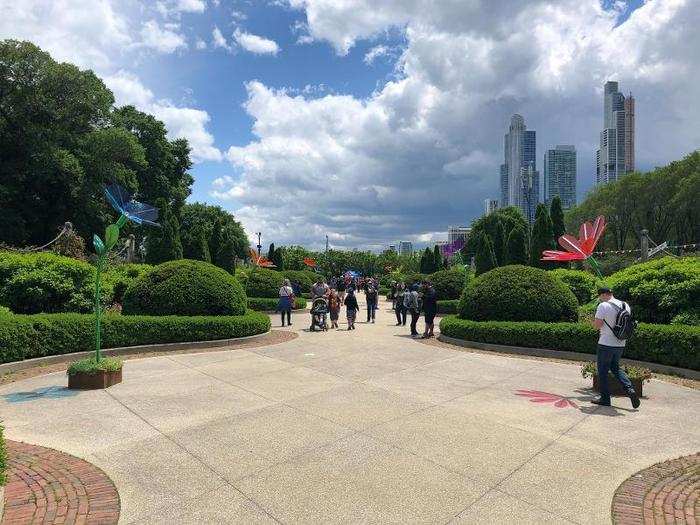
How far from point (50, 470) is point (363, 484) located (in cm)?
281

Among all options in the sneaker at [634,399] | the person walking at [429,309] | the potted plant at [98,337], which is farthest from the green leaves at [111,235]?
the person walking at [429,309]

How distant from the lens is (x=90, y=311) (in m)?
12.1

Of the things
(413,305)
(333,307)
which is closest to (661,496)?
(413,305)

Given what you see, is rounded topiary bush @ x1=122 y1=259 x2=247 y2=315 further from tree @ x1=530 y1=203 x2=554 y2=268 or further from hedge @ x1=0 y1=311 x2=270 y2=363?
tree @ x1=530 y1=203 x2=554 y2=268

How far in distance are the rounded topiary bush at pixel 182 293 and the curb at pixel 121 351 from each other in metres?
1.04

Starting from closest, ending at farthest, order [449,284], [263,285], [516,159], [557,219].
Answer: [263,285], [449,284], [557,219], [516,159]

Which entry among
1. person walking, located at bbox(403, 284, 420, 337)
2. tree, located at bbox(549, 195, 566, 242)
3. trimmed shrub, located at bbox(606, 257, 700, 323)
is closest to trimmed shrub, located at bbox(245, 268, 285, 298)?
person walking, located at bbox(403, 284, 420, 337)

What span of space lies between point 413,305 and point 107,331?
844cm

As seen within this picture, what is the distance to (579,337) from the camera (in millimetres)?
9992

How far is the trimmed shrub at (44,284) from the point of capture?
444 inches

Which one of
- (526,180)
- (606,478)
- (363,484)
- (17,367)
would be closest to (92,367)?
(17,367)

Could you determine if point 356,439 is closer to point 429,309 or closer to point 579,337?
point 579,337

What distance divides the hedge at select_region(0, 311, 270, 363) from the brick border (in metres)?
9.31

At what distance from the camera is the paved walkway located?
3.61 metres
